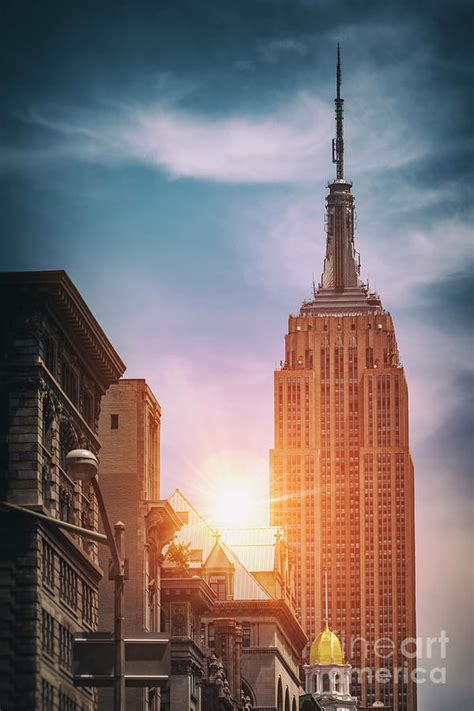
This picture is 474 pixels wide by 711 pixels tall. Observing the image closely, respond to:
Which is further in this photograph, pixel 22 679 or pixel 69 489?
pixel 69 489

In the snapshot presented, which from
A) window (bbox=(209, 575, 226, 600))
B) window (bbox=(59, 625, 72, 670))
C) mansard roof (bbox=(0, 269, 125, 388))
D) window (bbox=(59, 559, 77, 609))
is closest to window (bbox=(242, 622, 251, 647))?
window (bbox=(209, 575, 226, 600))

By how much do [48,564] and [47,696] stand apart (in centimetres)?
539

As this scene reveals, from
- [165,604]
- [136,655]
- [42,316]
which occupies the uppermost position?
[42,316]

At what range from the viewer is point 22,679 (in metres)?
79.9

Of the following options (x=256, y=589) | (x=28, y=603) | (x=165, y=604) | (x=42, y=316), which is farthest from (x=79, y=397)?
(x=256, y=589)

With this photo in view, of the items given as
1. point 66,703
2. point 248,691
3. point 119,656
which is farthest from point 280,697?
point 119,656

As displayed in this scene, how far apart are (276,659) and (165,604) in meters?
40.5

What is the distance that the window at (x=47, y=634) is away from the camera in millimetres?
81750

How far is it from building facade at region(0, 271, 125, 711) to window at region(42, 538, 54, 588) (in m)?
0.04

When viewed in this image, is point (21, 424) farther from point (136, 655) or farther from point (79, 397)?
point (136, 655)

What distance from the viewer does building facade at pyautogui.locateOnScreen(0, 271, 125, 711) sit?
80500mm

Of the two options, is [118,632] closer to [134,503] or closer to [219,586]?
[134,503]

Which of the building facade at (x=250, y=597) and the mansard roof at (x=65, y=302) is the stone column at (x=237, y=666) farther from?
the mansard roof at (x=65, y=302)

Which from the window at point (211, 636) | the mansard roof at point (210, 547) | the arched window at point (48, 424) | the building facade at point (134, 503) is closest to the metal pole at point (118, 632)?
the arched window at point (48, 424)
